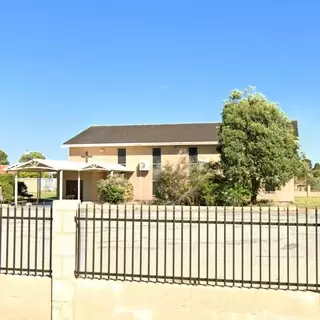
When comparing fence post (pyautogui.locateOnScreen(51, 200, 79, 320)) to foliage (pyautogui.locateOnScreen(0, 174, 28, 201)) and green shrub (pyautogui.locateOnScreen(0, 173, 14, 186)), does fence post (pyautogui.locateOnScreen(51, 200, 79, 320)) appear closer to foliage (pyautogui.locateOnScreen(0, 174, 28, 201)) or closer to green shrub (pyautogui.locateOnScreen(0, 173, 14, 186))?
foliage (pyautogui.locateOnScreen(0, 174, 28, 201))

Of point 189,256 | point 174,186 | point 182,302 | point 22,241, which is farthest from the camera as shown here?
point 174,186

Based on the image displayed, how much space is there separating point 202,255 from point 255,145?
1746cm

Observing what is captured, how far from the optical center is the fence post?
6.83 meters

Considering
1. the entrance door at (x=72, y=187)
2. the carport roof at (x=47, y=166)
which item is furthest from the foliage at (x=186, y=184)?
the entrance door at (x=72, y=187)

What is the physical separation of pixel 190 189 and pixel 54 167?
8963 millimetres

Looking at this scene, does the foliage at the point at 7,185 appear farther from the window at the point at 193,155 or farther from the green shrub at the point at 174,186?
the window at the point at 193,155

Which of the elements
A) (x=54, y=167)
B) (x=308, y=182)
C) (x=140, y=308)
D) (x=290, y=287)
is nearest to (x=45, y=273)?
(x=140, y=308)

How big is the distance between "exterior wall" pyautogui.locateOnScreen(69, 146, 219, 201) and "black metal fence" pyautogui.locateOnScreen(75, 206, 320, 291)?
19.4m

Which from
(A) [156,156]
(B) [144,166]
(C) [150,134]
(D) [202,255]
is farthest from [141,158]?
(D) [202,255]

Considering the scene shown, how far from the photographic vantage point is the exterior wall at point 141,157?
3506 centimetres

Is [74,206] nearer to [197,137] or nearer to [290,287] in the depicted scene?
[290,287]

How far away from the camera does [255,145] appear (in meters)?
27.7

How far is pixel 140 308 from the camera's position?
262 inches

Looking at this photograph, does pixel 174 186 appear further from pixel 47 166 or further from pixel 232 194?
pixel 47 166
